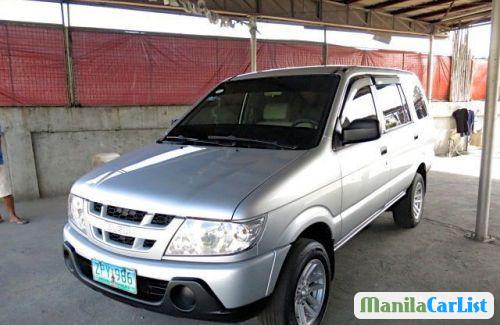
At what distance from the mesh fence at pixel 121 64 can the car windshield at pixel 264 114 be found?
3783mm

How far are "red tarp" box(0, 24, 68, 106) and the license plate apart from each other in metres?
5.04

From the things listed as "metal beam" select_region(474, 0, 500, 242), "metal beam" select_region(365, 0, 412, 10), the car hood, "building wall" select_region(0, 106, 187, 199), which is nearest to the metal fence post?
"building wall" select_region(0, 106, 187, 199)

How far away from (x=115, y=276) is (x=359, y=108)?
2239 mm

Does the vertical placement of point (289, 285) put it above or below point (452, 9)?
below

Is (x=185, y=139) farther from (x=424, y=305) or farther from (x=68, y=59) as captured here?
(x=68, y=59)

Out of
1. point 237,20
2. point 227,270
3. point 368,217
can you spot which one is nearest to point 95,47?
point 237,20

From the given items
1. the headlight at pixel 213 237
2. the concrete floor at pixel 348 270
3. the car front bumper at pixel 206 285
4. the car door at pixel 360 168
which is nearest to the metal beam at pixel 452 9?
the concrete floor at pixel 348 270

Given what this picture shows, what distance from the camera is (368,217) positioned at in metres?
3.33

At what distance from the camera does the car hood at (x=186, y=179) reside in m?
1.96

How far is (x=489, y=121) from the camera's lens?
13.3ft

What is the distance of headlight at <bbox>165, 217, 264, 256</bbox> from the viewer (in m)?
1.91

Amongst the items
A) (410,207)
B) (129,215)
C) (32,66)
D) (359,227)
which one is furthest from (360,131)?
(32,66)

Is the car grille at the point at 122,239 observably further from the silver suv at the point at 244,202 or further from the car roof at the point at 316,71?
the car roof at the point at 316,71

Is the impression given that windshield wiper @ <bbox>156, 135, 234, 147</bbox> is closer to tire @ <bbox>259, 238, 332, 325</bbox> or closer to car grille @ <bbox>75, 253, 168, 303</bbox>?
tire @ <bbox>259, 238, 332, 325</bbox>
